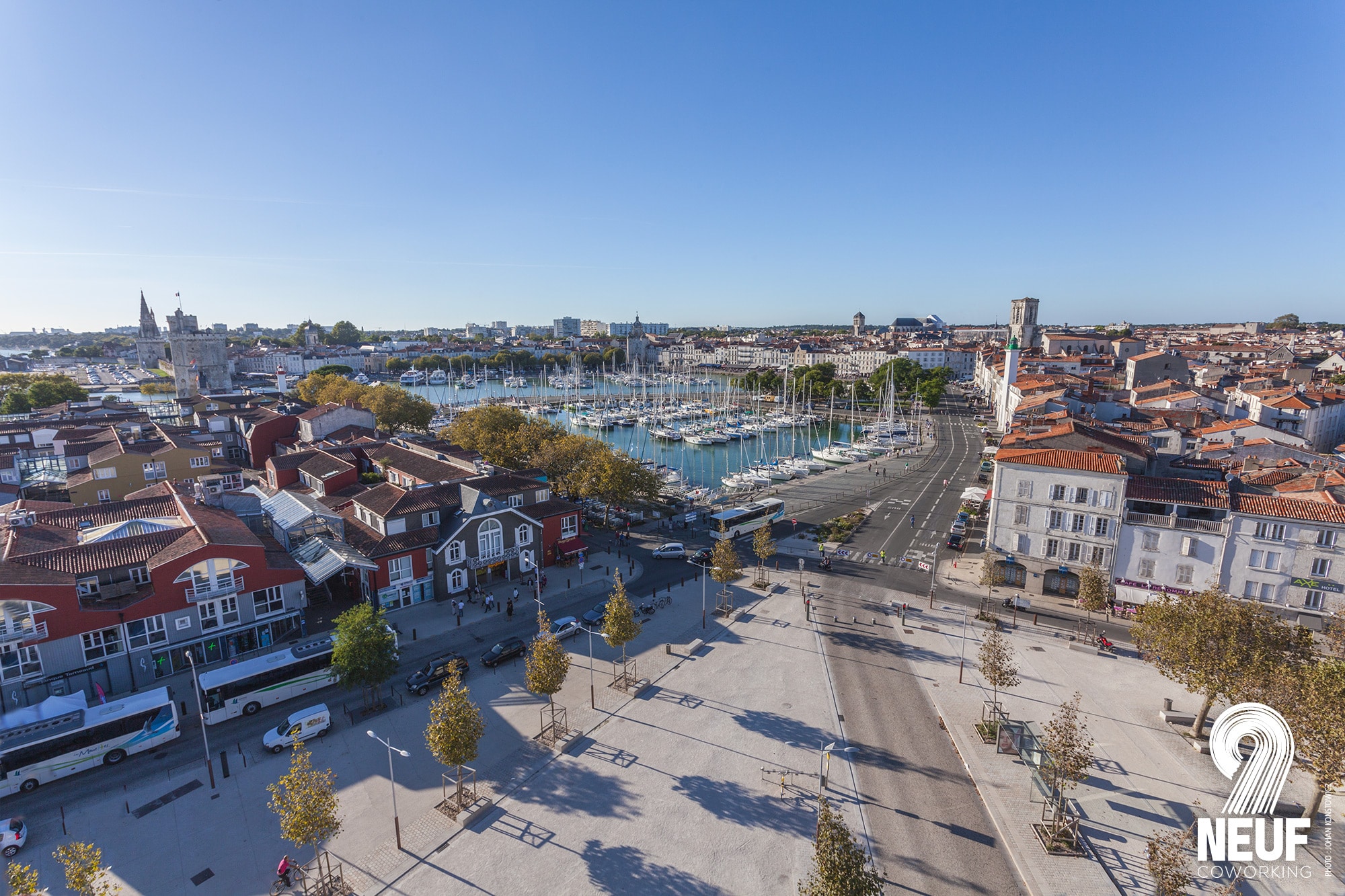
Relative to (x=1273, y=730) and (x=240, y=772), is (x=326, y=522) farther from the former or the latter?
(x=1273, y=730)

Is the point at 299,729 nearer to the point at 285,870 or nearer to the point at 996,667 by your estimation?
the point at 285,870

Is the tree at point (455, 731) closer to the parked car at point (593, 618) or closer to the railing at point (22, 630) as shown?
the parked car at point (593, 618)

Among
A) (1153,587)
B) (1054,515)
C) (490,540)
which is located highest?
(1054,515)

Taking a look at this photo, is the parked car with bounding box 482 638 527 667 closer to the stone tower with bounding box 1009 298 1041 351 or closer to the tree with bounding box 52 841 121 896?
the tree with bounding box 52 841 121 896

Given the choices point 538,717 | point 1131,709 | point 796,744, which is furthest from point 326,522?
point 1131,709

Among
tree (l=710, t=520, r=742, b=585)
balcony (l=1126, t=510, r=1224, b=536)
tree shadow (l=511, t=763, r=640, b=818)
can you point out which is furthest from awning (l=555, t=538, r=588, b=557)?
balcony (l=1126, t=510, r=1224, b=536)

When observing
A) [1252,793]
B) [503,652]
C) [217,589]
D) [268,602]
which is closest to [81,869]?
[503,652]
